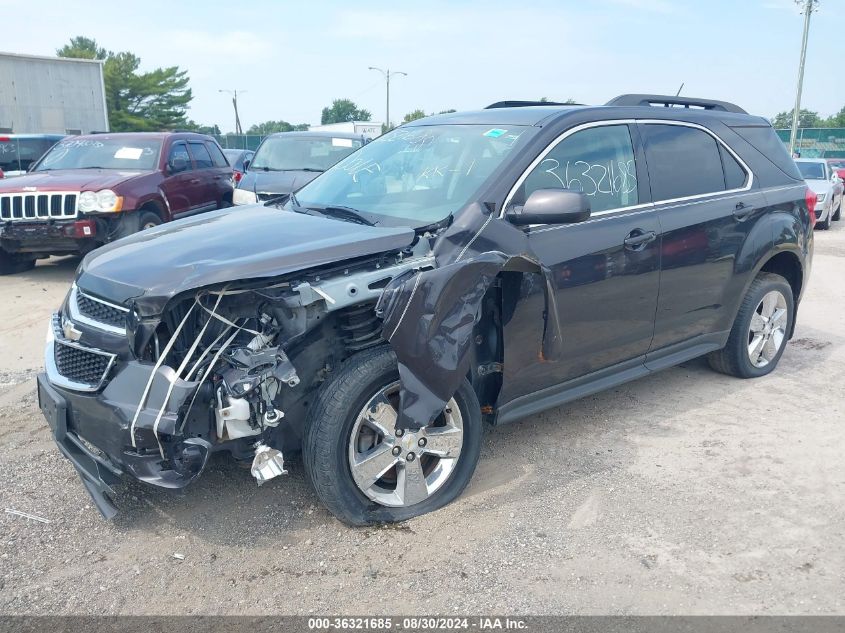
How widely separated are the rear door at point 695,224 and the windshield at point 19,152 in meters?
14.2

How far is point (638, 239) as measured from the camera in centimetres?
411

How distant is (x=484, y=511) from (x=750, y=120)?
351 cm

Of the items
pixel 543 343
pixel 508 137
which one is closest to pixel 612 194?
pixel 508 137

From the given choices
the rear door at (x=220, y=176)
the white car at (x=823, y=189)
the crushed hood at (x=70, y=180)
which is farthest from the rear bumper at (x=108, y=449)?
the white car at (x=823, y=189)

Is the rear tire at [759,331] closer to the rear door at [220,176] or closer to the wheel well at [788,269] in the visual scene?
the wheel well at [788,269]

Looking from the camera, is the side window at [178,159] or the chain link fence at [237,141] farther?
the chain link fence at [237,141]

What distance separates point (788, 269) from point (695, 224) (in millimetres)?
1449

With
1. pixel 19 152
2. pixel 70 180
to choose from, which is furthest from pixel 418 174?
pixel 19 152

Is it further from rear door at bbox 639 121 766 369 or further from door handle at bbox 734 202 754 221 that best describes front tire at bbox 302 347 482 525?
door handle at bbox 734 202 754 221

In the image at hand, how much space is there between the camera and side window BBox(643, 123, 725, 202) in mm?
4398

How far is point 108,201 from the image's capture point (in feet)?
27.6

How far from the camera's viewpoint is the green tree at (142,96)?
5588 cm

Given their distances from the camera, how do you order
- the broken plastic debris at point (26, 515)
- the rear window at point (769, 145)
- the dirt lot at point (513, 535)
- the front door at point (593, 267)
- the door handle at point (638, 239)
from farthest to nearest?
1. the rear window at point (769, 145)
2. the door handle at point (638, 239)
3. the front door at point (593, 267)
4. the broken plastic debris at point (26, 515)
5. the dirt lot at point (513, 535)

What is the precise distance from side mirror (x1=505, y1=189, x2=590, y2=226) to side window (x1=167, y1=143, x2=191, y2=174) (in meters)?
7.46
